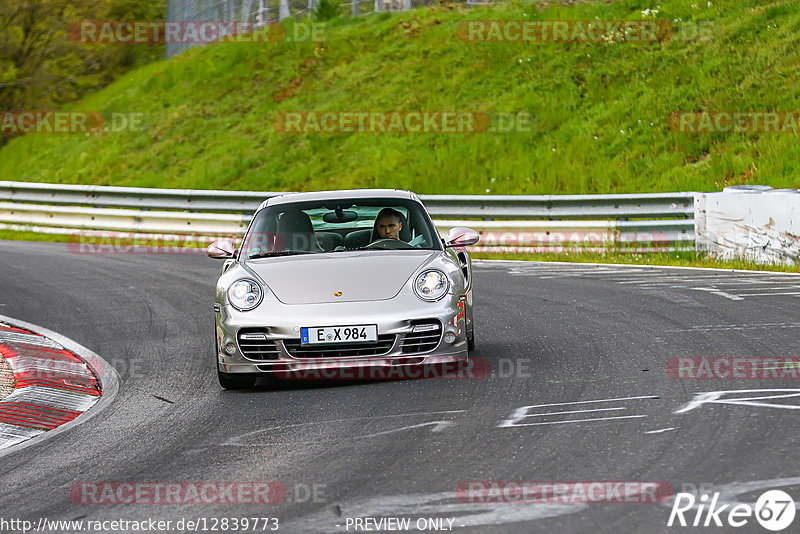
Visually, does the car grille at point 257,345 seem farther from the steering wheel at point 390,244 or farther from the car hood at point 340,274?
the steering wheel at point 390,244

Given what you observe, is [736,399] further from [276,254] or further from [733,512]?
[276,254]

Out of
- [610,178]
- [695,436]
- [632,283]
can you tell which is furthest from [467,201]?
[695,436]

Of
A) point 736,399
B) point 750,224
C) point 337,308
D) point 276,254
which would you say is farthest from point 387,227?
point 750,224

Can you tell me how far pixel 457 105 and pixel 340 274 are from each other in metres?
19.9

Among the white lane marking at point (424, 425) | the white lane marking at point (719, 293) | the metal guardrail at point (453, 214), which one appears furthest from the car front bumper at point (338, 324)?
the metal guardrail at point (453, 214)

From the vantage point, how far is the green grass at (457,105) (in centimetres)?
2234

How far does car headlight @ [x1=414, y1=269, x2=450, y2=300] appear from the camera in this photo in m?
7.71

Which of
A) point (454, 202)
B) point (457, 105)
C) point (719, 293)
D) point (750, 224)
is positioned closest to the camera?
point (719, 293)

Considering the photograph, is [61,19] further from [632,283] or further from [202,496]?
[202,496]

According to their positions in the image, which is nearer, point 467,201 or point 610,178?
point 467,201

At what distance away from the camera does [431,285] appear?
7.78 metres

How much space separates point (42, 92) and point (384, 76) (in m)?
12.5

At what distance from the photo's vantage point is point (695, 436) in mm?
5770

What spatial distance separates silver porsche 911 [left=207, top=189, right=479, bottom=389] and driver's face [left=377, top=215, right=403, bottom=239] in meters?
0.19
